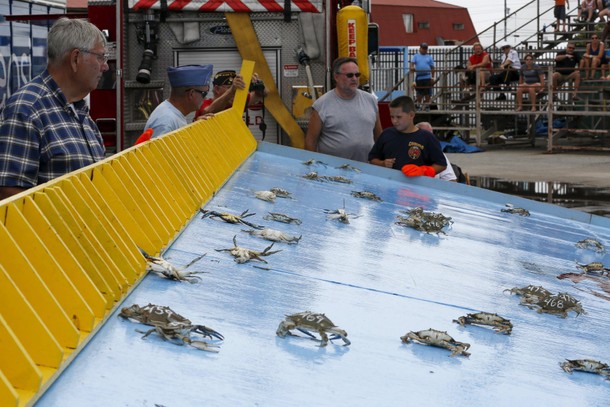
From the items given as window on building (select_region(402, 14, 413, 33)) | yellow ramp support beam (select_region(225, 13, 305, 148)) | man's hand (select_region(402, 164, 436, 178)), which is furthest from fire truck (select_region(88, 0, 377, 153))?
window on building (select_region(402, 14, 413, 33))

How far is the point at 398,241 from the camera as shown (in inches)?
248

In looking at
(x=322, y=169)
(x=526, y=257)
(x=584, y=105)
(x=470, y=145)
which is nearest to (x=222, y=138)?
(x=322, y=169)

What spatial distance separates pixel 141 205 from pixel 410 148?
5.01 metres

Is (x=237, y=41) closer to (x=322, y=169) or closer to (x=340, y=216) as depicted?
(x=322, y=169)

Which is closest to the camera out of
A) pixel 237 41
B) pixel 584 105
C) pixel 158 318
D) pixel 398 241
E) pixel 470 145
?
pixel 158 318

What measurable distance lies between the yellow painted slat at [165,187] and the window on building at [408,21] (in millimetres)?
A: 54290

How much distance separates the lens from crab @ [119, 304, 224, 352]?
11.0 feet

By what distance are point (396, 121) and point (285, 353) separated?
6.03 m

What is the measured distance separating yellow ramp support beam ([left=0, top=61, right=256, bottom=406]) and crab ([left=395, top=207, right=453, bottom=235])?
174cm

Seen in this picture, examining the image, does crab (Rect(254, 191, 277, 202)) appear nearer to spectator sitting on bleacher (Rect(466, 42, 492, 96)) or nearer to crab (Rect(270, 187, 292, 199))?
crab (Rect(270, 187, 292, 199))

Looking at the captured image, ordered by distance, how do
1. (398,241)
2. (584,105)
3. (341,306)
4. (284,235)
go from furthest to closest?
(584,105), (398,241), (284,235), (341,306)

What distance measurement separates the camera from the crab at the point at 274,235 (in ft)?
17.9

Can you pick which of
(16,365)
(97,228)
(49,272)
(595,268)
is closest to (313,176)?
(595,268)

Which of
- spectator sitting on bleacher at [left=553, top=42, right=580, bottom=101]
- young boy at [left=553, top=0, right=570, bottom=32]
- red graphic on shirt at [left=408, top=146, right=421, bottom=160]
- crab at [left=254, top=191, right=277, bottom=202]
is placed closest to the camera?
crab at [left=254, top=191, right=277, bottom=202]
